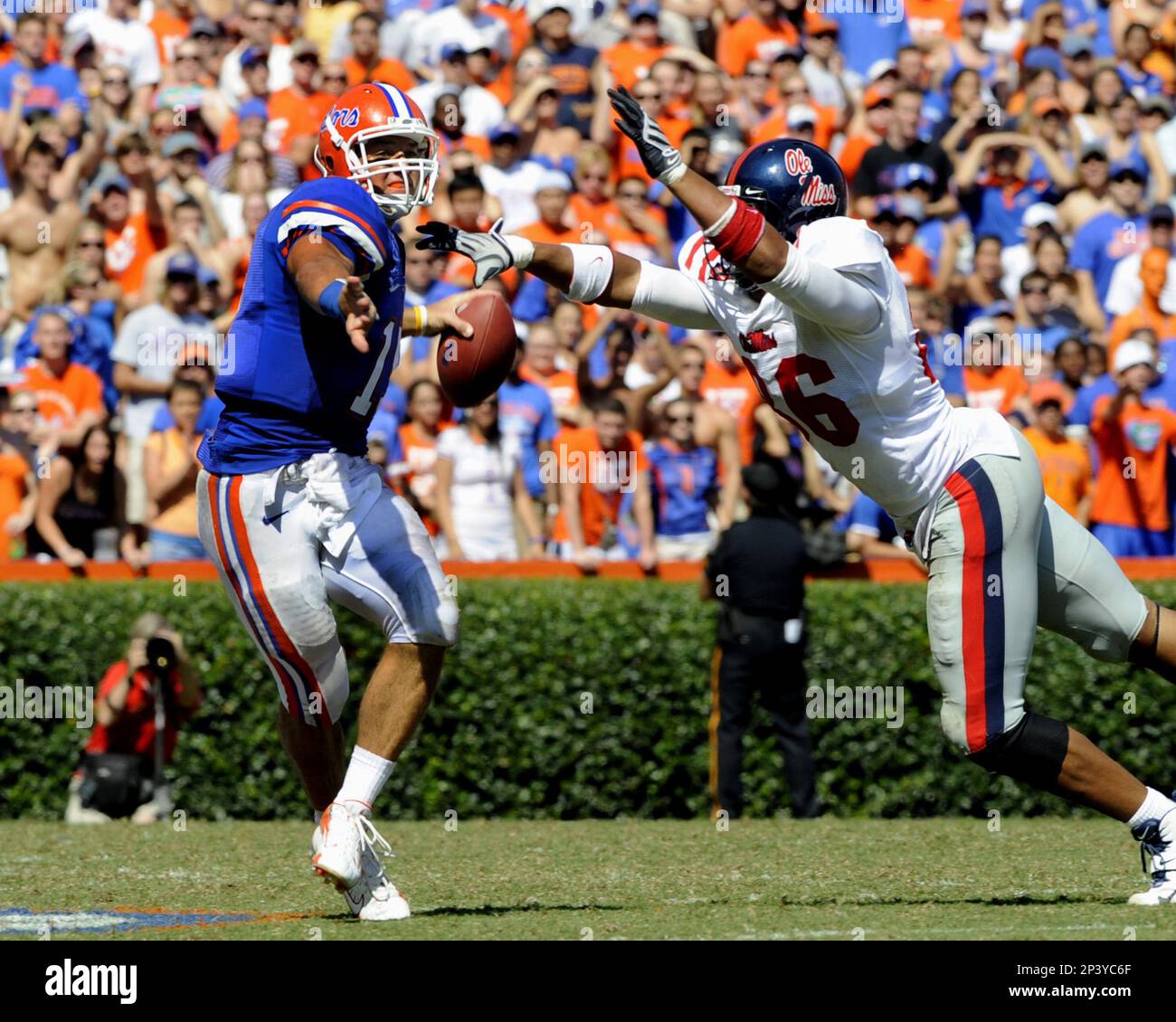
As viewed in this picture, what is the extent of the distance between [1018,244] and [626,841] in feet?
20.4

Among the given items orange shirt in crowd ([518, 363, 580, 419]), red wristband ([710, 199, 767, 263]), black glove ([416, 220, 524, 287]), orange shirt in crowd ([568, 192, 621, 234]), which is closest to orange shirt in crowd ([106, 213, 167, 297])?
orange shirt in crowd ([568, 192, 621, 234])

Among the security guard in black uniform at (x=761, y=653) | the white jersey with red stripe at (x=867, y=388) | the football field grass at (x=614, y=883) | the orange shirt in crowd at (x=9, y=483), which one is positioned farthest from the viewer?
the orange shirt in crowd at (x=9, y=483)

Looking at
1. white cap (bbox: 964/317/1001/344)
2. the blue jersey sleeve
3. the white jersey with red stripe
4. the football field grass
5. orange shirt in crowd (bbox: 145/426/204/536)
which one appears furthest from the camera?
white cap (bbox: 964/317/1001/344)

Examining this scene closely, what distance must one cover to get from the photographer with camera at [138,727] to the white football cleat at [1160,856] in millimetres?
4946

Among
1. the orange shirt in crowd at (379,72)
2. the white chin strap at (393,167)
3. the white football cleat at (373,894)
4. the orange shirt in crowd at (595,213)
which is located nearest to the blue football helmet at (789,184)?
the white chin strap at (393,167)

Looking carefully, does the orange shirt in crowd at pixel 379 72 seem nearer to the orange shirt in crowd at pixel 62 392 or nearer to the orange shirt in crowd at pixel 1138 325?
the orange shirt in crowd at pixel 62 392

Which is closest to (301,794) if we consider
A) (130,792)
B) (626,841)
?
(130,792)

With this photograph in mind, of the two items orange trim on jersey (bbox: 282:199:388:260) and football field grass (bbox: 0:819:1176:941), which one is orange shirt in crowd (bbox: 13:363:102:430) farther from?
orange trim on jersey (bbox: 282:199:388:260)

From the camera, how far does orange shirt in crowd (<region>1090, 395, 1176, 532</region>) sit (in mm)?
10703

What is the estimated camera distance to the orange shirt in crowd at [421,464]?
10.3 metres

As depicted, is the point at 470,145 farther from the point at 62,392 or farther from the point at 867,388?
the point at 867,388

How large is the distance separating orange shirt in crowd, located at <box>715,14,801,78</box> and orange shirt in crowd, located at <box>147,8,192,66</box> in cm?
353

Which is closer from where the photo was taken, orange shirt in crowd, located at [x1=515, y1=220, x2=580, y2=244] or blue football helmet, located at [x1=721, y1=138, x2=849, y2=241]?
blue football helmet, located at [x1=721, y1=138, x2=849, y2=241]

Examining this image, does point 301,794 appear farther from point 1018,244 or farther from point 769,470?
point 1018,244
